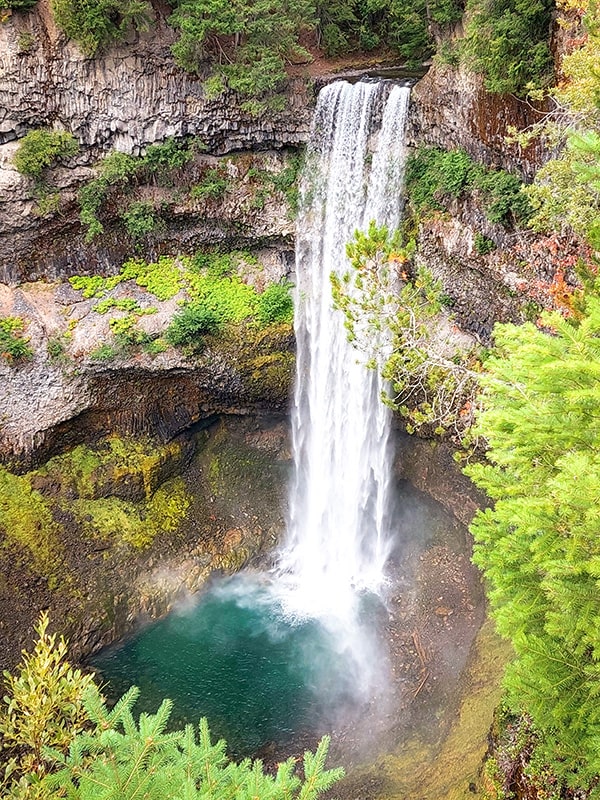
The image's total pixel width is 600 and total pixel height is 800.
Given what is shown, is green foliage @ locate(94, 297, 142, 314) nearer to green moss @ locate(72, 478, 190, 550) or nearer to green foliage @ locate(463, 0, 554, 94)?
green moss @ locate(72, 478, 190, 550)

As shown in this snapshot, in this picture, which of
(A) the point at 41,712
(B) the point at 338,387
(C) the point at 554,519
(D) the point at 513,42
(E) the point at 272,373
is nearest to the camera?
(C) the point at 554,519

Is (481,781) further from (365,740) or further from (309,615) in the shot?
(309,615)

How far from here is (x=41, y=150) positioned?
15.7 meters

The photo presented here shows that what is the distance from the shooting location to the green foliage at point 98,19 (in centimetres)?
1452

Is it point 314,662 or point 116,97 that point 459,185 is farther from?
point 314,662

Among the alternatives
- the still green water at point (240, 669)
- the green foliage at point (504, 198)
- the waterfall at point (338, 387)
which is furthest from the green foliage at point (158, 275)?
the green foliage at point (504, 198)

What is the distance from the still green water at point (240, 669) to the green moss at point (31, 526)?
294cm

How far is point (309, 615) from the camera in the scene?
15055 mm

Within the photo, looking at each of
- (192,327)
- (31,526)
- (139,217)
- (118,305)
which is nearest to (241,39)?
(139,217)

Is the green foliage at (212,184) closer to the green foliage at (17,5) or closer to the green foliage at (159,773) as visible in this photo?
the green foliage at (17,5)

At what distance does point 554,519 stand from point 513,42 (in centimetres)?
1054

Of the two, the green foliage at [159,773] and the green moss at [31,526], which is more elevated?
the green foliage at [159,773]

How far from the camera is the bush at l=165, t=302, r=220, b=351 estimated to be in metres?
16.7

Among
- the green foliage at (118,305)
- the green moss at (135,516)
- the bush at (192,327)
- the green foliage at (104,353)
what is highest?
the green foliage at (118,305)
